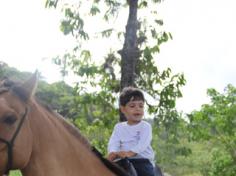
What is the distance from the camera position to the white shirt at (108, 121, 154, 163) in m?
4.33

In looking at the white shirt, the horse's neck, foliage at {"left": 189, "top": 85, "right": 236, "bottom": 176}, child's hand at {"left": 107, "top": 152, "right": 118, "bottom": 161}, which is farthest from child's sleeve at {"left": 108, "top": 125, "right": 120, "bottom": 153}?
foliage at {"left": 189, "top": 85, "right": 236, "bottom": 176}

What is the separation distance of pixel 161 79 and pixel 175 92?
581mm

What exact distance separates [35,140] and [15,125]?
222mm

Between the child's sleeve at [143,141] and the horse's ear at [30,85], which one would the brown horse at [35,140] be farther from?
the child's sleeve at [143,141]

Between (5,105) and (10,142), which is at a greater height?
(5,105)

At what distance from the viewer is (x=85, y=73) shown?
12195 millimetres

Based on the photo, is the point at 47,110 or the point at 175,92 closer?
A: the point at 47,110

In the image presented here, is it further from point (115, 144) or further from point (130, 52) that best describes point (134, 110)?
point (130, 52)

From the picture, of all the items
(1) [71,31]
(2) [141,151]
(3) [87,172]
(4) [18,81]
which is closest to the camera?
(4) [18,81]

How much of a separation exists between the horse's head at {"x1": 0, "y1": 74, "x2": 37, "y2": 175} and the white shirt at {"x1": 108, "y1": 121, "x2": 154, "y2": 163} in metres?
1.22

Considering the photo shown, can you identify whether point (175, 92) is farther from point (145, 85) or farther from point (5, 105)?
point (5, 105)

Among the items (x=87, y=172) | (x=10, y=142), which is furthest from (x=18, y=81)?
(x=87, y=172)

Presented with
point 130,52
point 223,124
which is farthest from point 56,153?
point 223,124

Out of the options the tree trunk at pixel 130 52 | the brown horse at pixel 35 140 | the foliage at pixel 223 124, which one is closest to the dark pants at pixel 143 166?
the brown horse at pixel 35 140
